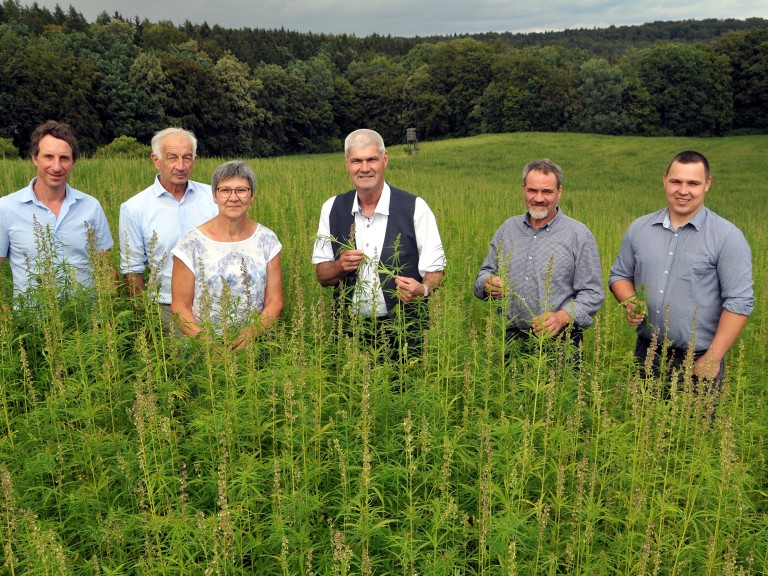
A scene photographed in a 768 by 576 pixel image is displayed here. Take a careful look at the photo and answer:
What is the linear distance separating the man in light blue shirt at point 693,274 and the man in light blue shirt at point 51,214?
14.9 feet

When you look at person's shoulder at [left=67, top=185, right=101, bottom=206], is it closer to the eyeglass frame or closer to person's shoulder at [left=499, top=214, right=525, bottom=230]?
the eyeglass frame

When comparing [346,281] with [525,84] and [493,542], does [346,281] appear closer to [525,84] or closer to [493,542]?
[493,542]

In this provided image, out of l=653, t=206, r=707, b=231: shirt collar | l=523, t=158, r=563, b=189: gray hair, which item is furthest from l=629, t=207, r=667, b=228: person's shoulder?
l=523, t=158, r=563, b=189: gray hair

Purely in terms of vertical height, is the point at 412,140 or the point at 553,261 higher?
the point at 412,140

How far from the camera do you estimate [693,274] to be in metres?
5.20

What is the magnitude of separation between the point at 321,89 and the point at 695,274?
91.1 metres

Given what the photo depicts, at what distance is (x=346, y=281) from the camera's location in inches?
210

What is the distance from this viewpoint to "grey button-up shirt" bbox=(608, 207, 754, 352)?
5066mm

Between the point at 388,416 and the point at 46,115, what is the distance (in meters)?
54.4

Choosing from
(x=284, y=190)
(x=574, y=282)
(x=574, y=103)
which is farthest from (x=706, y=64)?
(x=574, y=282)

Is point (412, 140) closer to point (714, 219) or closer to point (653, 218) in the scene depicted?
point (653, 218)

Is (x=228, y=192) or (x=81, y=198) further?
(x=81, y=198)

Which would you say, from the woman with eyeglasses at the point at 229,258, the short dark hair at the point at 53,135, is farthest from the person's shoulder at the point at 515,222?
the short dark hair at the point at 53,135

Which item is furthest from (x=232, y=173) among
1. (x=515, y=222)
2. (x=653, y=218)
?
(x=653, y=218)
